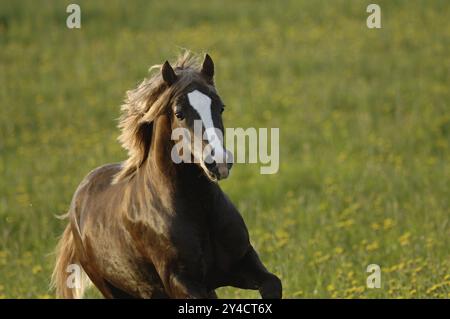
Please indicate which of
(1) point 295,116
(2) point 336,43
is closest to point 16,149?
(1) point 295,116

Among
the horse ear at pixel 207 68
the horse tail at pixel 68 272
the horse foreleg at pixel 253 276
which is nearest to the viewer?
the horse foreleg at pixel 253 276

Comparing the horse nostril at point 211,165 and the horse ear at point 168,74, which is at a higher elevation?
the horse ear at point 168,74

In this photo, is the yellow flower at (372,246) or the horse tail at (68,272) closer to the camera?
the horse tail at (68,272)

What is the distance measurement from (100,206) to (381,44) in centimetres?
1204

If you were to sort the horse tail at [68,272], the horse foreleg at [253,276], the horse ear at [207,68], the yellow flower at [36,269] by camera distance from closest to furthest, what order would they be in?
the horse foreleg at [253,276]
the horse ear at [207,68]
the horse tail at [68,272]
the yellow flower at [36,269]

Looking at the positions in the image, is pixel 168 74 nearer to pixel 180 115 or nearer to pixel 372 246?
pixel 180 115

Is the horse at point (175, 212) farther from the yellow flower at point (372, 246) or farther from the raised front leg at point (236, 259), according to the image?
the yellow flower at point (372, 246)

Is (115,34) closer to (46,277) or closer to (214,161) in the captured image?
(46,277)

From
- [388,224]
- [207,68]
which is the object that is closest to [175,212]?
[207,68]

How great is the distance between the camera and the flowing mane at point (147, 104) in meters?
5.20

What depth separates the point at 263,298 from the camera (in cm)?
513

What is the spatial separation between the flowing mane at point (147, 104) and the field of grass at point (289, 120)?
7.18 ft

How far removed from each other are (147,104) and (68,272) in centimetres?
180

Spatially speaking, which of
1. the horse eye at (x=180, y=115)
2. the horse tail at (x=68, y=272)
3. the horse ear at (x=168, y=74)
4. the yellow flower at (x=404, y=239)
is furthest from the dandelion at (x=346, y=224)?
the horse eye at (x=180, y=115)
